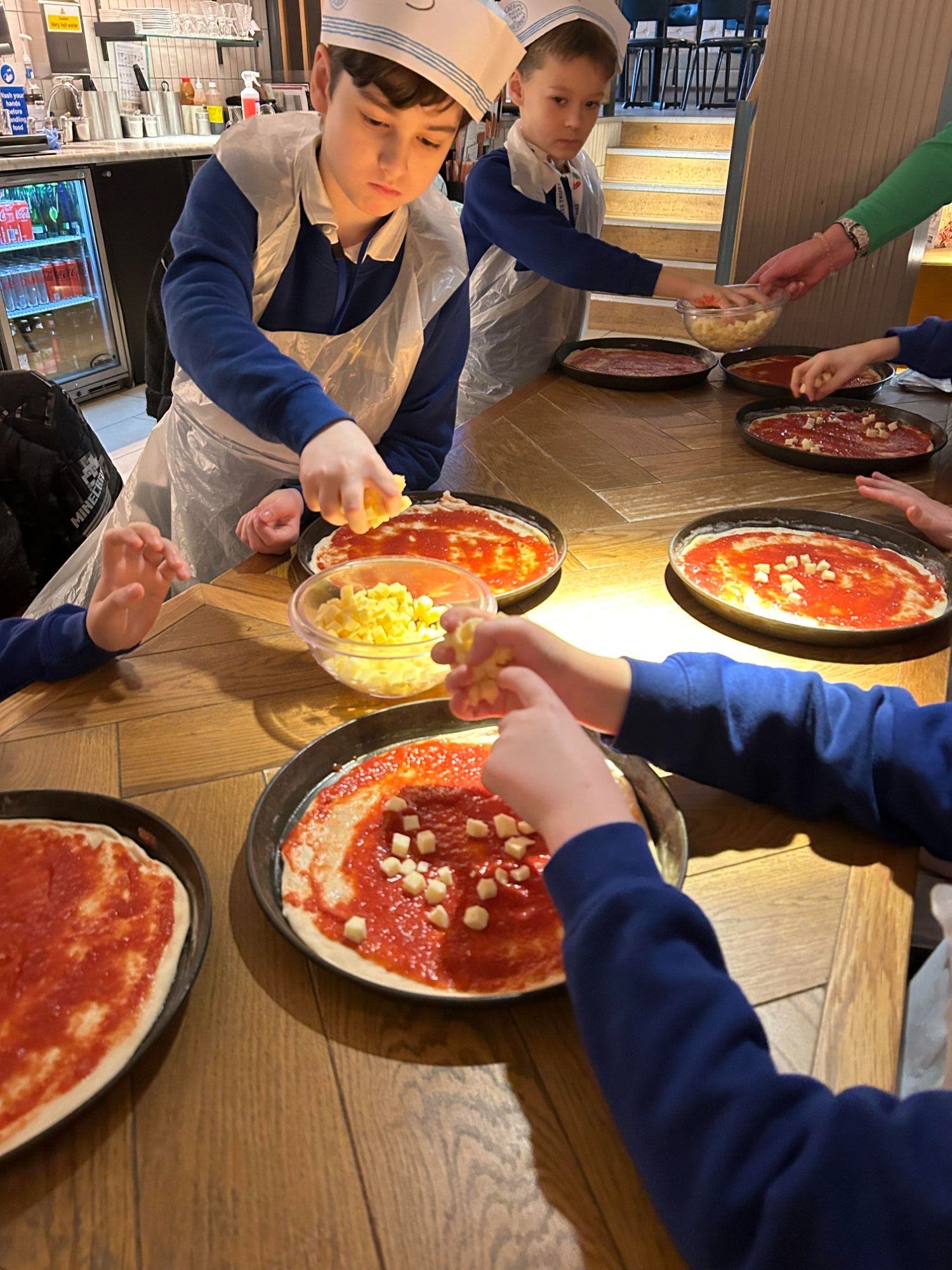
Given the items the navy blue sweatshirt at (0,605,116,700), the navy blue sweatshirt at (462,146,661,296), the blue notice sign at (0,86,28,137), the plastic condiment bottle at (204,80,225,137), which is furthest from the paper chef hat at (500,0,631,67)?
the plastic condiment bottle at (204,80,225,137)

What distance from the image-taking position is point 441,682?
1.10 m

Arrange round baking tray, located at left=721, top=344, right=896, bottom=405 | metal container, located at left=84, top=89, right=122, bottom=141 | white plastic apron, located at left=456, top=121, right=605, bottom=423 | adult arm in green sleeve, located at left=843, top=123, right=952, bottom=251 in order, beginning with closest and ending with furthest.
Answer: round baking tray, located at left=721, top=344, right=896, bottom=405, adult arm in green sleeve, located at left=843, top=123, right=952, bottom=251, white plastic apron, located at left=456, top=121, right=605, bottom=423, metal container, located at left=84, top=89, right=122, bottom=141

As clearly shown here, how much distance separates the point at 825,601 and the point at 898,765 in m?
0.46

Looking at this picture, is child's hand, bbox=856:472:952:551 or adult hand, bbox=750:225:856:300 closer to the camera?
child's hand, bbox=856:472:952:551

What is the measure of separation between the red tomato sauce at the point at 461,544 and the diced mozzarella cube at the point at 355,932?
65cm

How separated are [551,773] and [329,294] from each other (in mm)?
1214

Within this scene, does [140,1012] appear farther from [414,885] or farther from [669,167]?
[669,167]

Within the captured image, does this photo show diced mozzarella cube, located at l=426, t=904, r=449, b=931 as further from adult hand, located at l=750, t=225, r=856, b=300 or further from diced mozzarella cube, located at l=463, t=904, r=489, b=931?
adult hand, located at l=750, t=225, r=856, b=300

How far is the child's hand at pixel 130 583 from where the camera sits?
42.9 inches

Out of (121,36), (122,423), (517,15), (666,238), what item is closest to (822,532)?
(517,15)

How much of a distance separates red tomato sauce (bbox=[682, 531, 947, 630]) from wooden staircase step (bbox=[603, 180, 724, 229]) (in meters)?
5.61

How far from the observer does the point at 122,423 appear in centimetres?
479

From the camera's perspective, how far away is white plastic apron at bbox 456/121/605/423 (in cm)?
267

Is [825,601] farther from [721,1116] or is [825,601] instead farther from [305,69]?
[305,69]
